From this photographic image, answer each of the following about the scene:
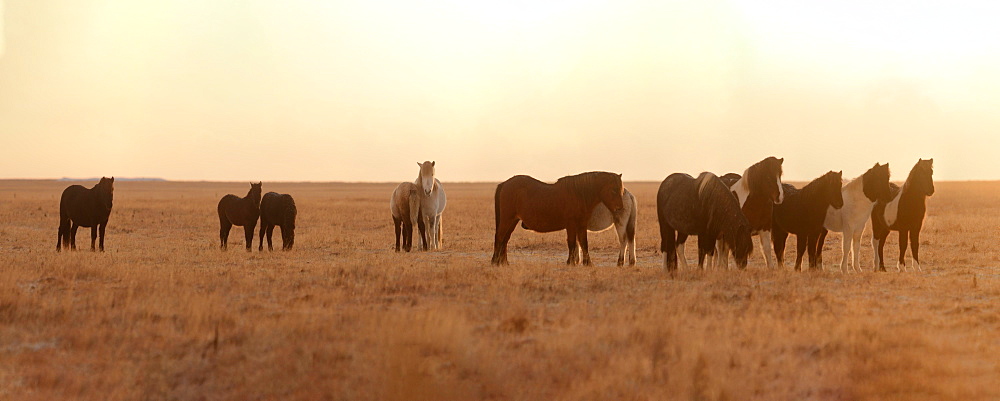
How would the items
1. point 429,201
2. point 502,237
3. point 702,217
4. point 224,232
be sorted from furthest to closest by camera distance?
point 224,232
point 429,201
point 502,237
point 702,217

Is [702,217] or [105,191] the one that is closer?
[702,217]

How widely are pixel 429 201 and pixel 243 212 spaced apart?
4819mm

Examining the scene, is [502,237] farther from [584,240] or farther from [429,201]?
[429,201]

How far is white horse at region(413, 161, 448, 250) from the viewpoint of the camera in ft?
64.3

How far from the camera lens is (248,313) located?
9.54 metres

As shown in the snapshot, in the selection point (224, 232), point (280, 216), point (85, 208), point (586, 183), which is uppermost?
point (586, 183)

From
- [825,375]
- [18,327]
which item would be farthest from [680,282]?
[18,327]

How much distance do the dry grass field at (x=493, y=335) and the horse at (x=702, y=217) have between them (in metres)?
0.67

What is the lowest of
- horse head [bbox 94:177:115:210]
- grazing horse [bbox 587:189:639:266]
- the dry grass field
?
the dry grass field

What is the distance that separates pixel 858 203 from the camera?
14047mm

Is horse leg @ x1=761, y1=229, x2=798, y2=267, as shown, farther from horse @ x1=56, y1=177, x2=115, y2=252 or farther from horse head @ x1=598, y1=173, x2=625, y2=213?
horse @ x1=56, y1=177, x2=115, y2=252

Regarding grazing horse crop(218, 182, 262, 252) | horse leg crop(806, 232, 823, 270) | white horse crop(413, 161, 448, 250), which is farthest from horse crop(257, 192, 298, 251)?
horse leg crop(806, 232, 823, 270)

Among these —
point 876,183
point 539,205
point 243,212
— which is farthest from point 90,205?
point 876,183

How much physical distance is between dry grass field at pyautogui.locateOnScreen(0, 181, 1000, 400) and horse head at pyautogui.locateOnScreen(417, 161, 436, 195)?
6363mm
